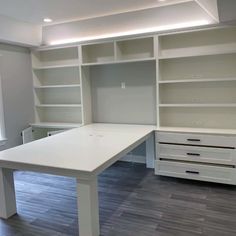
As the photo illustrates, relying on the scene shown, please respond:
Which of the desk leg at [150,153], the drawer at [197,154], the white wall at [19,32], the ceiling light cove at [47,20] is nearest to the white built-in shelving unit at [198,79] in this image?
the desk leg at [150,153]

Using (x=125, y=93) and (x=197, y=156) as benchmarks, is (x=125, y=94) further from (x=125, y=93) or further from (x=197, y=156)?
(x=197, y=156)

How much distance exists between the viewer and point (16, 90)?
4500 millimetres

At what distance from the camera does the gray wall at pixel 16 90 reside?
14.1 feet

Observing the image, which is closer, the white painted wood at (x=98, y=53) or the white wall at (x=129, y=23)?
the white wall at (x=129, y=23)

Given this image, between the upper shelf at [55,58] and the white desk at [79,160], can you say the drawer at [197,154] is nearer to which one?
the white desk at [79,160]

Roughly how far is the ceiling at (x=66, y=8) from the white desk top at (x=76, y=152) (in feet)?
5.92

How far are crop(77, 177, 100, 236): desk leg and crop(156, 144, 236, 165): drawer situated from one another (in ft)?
Answer: 5.49

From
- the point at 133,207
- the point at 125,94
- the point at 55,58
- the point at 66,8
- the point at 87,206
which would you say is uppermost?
the point at 66,8

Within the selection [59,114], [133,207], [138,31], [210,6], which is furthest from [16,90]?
[210,6]

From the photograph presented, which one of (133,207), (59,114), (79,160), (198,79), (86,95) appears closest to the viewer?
(79,160)

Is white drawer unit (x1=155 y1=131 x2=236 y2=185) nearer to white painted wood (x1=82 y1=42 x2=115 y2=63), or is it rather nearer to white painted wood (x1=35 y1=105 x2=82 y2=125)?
white painted wood (x1=82 y1=42 x2=115 y2=63)

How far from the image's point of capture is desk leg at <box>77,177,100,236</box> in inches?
86.8

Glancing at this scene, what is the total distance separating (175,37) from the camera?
3.86 meters

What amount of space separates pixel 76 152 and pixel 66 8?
2.12 m
